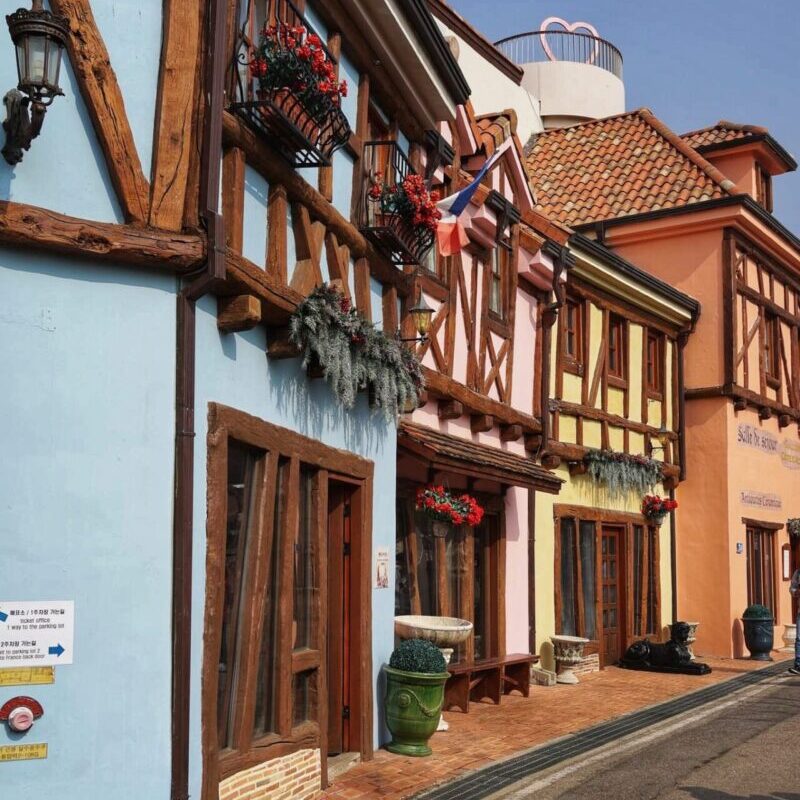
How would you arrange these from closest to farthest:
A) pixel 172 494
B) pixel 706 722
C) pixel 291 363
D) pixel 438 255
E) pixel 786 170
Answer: pixel 172 494
pixel 291 363
pixel 706 722
pixel 438 255
pixel 786 170

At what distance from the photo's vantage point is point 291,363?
7.93 metres

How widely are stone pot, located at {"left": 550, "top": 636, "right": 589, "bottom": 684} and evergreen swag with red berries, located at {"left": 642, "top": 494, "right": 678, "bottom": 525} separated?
3.99 meters

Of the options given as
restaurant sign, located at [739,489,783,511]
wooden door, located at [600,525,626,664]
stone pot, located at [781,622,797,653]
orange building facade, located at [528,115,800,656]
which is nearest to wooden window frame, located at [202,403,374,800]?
wooden door, located at [600,525,626,664]

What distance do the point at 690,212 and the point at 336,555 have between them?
13.0 meters

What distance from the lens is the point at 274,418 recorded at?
24.8ft

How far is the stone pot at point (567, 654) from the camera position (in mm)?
14453

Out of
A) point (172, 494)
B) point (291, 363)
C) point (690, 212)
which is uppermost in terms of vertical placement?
point (690, 212)

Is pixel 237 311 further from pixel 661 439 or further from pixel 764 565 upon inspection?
pixel 764 565

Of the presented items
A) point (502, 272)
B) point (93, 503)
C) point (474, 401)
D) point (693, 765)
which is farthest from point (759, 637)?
point (93, 503)

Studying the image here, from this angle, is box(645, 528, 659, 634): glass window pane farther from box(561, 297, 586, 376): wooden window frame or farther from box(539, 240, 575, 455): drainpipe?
box(539, 240, 575, 455): drainpipe

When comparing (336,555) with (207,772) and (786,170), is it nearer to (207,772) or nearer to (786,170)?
(207,772)

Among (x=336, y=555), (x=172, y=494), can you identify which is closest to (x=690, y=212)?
(x=336, y=555)

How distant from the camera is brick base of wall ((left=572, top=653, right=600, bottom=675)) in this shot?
15.3 meters

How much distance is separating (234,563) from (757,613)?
13.8 metres
